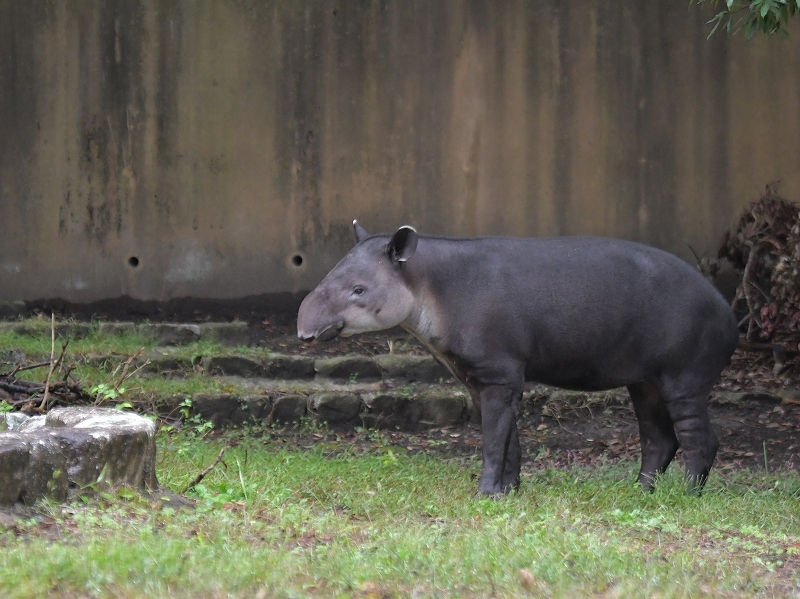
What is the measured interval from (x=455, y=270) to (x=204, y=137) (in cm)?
571

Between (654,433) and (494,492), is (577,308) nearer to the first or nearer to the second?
(654,433)

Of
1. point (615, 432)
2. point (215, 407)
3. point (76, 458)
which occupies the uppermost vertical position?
point (76, 458)

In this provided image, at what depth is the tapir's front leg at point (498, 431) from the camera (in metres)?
6.26

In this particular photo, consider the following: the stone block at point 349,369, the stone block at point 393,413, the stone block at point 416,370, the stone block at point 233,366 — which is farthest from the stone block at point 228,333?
the stone block at point 393,413

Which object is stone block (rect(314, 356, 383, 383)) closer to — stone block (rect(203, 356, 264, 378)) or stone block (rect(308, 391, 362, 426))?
stone block (rect(203, 356, 264, 378))

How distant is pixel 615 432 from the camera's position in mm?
8609

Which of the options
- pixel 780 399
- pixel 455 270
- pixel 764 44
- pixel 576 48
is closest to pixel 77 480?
pixel 455 270

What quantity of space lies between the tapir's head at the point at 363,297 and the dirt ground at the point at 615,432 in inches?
77.4

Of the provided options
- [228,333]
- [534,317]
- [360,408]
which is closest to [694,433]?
[534,317]

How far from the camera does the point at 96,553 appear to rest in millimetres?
3816

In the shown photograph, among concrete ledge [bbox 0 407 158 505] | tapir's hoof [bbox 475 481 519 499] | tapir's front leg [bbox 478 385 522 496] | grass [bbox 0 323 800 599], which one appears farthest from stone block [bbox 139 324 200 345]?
concrete ledge [bbox 0 407 158 505]

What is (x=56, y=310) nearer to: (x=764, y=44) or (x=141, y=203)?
(x=141, y=203)

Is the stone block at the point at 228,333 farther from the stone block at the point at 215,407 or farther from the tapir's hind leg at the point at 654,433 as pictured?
the tapir's hind leg at the point at 654,433

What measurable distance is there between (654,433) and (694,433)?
0.37 metres
